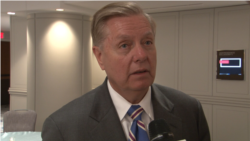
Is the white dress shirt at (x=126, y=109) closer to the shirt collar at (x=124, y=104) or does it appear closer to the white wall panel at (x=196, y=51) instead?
the shirt collar at (x=124, y=104)

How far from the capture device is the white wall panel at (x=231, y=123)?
4.84 metres

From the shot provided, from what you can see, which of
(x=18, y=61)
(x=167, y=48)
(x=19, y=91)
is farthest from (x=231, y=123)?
(x=18, y=61)

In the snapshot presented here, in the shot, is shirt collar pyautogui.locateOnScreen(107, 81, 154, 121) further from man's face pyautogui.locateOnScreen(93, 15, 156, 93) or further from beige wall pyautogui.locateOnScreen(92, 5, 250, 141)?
beige wall pyautogui.locateOnScreen(92, 5, 250, 141)

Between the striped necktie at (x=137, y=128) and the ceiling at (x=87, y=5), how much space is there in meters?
3.78

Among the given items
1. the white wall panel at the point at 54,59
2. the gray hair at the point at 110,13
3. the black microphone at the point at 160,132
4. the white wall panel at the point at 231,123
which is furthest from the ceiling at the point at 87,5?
the black microphone at the point at 160,132

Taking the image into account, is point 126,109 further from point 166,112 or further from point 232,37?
point 232,37

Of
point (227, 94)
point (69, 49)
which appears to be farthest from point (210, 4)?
point (69, 49)

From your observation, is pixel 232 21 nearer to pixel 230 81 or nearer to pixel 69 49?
pixel 230 81

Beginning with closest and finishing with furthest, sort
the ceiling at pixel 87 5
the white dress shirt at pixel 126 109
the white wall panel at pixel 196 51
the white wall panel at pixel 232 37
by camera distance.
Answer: the white dress shirt at pixel 126 109, the ceiling at pixel 87 5, the white wall panel at pixel 232 37, the white wall panel at pixel 196 51

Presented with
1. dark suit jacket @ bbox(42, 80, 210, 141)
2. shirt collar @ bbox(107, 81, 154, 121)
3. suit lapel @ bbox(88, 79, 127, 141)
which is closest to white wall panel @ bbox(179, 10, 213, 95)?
dark suit jacket @ bbox(42, 80, 210, 141)

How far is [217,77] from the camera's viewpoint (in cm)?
504

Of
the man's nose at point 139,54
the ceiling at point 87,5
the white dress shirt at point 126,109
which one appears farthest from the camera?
the ceiling at point 87,5

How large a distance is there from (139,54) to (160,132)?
366mm

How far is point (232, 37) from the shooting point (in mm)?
4906
